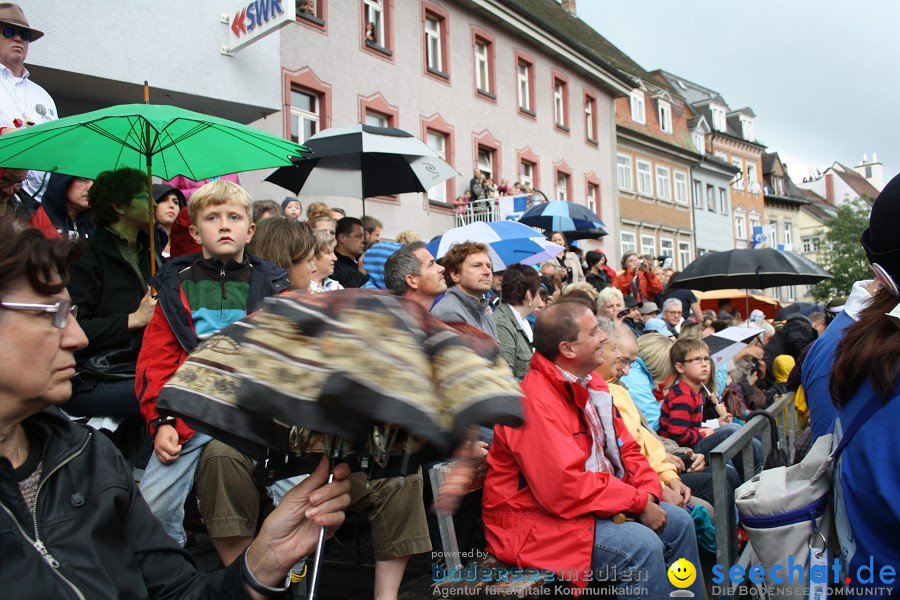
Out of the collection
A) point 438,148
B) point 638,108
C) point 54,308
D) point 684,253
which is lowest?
point 54,308

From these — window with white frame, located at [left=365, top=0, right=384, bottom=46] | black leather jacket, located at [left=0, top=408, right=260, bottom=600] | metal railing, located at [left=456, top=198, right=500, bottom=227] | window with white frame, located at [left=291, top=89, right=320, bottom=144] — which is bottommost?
black leather jacket, located at [left=0, top=408, right=260, bottom=600]

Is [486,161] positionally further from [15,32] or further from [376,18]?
[15,32]

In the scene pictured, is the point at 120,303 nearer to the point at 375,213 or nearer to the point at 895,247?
the point at 895,247

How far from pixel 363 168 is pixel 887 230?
761cm

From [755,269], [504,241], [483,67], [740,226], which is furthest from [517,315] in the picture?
[740,226]

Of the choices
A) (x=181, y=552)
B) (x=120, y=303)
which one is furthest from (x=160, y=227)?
(x=181, y=552)

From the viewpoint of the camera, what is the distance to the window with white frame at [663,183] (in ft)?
121

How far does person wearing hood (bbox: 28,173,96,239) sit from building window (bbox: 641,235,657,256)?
103 feet

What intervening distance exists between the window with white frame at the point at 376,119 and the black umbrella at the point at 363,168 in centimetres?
923

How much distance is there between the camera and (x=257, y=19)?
37.6 ft

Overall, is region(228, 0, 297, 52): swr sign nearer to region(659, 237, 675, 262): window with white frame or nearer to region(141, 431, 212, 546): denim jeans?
region(141, 431, 212, 546): denim jeans

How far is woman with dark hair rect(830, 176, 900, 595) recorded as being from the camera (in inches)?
88.8

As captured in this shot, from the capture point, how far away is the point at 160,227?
19.1ft

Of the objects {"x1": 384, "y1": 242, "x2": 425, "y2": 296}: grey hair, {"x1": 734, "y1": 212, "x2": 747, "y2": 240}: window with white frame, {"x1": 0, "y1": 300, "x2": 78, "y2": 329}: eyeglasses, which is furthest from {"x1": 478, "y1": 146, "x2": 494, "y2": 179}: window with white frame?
{"x1": 734, "y1": 212, "x2": 747, "y2": 240}: window with white frame
